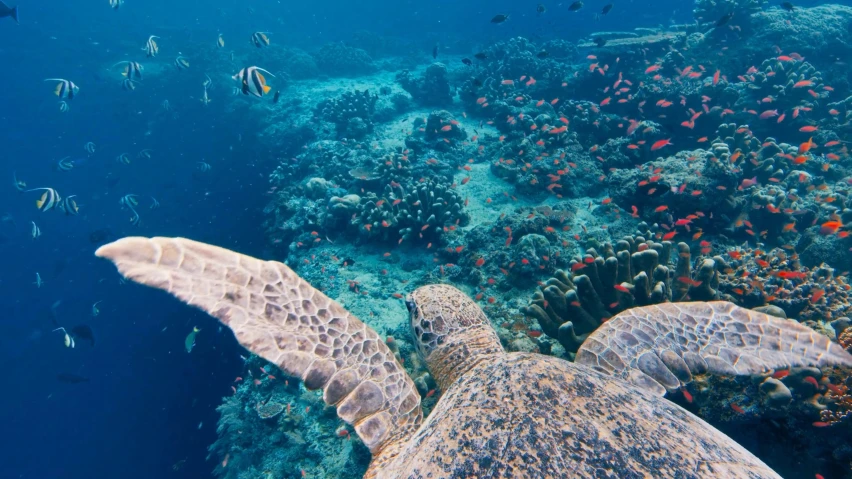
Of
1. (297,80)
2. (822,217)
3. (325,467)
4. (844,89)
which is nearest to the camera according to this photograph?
(325,467)

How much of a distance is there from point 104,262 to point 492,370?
21.3m

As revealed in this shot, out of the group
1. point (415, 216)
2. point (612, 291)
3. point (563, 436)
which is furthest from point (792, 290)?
point (415, 216)

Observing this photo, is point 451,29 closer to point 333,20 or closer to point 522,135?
point 333,20

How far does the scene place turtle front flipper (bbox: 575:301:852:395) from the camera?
2658 mm

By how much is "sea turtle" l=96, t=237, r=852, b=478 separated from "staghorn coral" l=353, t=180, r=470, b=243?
3384mm

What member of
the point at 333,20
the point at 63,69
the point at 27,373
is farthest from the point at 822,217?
the point at 333,20

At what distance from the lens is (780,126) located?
8.59 m

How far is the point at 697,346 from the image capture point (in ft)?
9.27

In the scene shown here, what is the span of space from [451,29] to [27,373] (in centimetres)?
4883

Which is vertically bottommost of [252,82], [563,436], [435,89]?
[563,436]

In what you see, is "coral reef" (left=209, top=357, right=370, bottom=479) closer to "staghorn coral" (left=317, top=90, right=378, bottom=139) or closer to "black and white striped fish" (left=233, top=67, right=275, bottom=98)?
"black and white striped fish" (left=233, top=67, right=275, bottom=98)

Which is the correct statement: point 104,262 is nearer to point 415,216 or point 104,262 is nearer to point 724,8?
point 415,216

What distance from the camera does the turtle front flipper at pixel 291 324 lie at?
7.19ft

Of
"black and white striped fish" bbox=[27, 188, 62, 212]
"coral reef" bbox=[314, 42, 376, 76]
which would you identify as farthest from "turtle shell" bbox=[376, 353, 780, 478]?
"coral reef" bbox=[314, 42, 376, 76]
